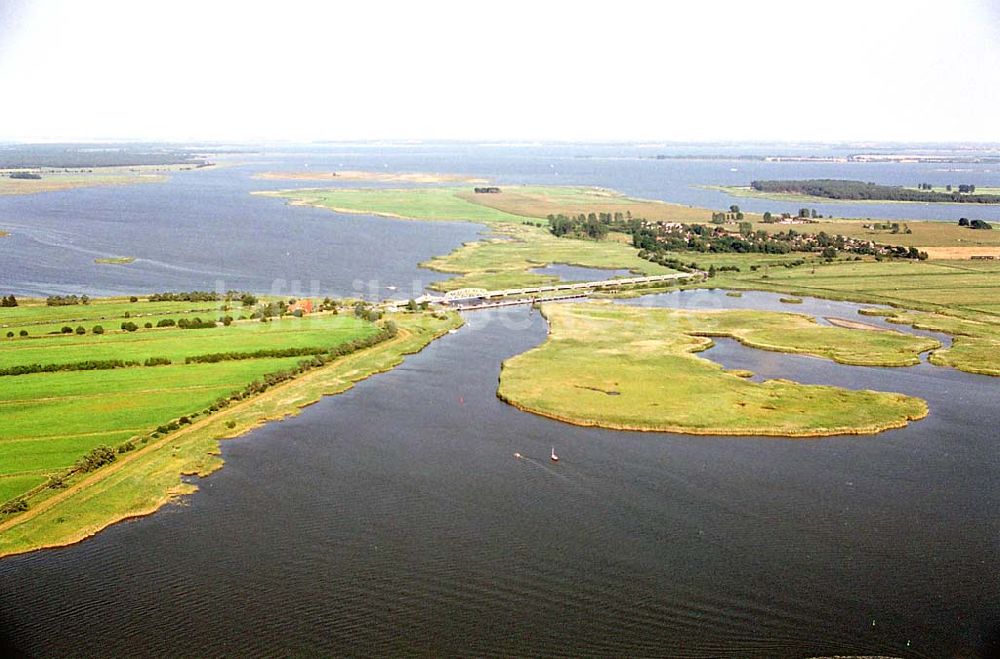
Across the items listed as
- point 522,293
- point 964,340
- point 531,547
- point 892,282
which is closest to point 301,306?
point 522,293

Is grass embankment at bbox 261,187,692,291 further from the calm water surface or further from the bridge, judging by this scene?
the calm water surface

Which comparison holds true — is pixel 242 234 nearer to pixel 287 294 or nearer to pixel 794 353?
pixel 287 294

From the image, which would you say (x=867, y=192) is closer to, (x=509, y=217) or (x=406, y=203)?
(x=509, y=217)

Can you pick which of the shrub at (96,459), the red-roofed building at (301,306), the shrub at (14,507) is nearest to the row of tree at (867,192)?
the red-roofed building at (301,306)

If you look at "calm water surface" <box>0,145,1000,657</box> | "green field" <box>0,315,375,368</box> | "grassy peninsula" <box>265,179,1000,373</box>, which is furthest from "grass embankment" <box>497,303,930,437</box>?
"green field" <box>0,315,375,368</box>

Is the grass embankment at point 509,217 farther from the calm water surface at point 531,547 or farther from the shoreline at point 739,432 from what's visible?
the calm water surface at point 531,547
